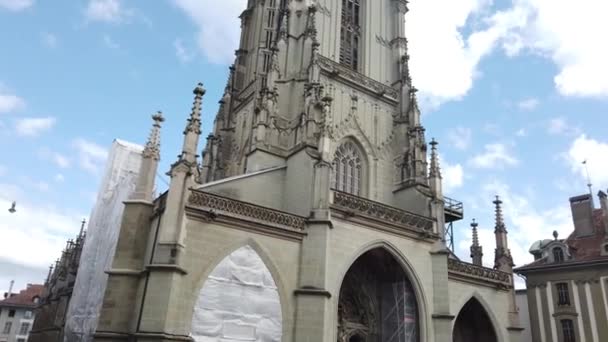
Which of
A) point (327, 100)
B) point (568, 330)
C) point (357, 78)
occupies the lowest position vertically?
point (568, 330)

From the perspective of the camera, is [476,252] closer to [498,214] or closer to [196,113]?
[498,214]

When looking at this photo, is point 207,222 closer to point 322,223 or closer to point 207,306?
point 207,306

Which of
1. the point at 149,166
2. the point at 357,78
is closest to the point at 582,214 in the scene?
the point at 357,78

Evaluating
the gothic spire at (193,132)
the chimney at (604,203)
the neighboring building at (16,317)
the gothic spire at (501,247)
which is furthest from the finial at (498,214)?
the neighboring building at (16,317)

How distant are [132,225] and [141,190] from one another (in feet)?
4.40

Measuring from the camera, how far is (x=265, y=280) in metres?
15.0

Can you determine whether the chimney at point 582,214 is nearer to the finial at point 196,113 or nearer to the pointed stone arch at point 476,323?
the pointed stone arch at point 476,323

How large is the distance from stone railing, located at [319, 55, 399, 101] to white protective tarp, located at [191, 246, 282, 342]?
41.8 feet

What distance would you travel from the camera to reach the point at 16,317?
163 ft

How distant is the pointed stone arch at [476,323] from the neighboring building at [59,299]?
66.5ft

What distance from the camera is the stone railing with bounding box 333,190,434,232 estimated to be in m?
17.6

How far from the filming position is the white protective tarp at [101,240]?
17125 millimetres

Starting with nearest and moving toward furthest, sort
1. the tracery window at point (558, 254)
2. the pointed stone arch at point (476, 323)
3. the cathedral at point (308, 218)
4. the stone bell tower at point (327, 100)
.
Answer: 1. the cathedral at point (308, 218)
2. the pointed stone arch at point (476, 323)
3. the stone bell tower at point (327, 100)
4. the tracery window at point (558, 254)

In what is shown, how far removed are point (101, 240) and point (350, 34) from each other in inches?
690
